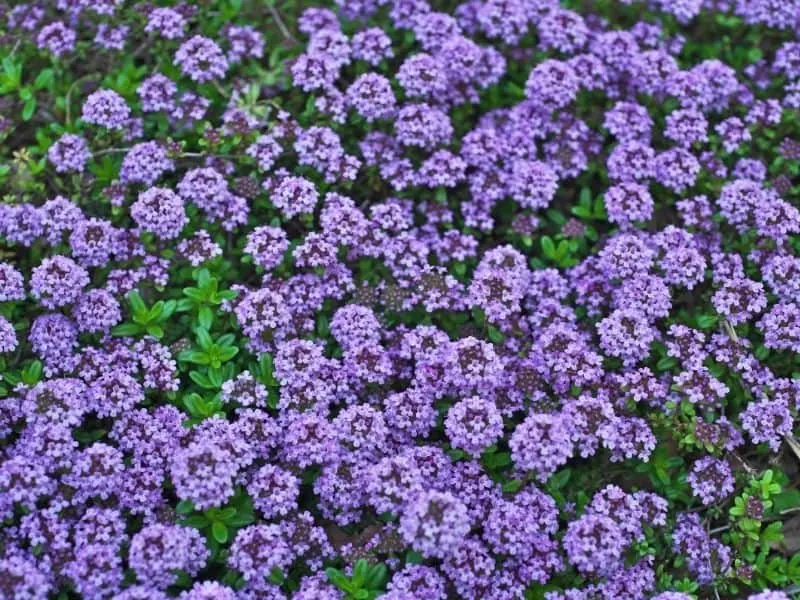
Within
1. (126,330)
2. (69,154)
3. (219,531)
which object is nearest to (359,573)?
(219,531)

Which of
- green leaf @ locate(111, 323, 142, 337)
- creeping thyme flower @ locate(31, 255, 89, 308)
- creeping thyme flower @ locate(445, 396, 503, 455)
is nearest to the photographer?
creeping thyme flower @ locate(445, 396, 503, 455)

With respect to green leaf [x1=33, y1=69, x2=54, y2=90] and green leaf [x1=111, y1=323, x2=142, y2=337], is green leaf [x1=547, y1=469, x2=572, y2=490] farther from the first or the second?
green leaf [x1=33, y1=69, x2=54, y2=90]

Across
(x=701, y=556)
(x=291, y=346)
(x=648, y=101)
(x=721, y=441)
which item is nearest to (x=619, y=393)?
(x=721, y=441)

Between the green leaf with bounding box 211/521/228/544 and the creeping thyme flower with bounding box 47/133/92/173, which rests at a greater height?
the creeping thyme flower with bounding box 47/133/92/173

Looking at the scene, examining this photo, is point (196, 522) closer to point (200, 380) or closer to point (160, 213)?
point (200, 380)

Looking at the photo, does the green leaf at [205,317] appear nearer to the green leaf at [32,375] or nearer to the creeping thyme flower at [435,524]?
the green leaf at [32,375]

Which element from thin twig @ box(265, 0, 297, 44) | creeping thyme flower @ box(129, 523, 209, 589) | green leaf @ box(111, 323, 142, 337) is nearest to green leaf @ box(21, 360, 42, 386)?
green leaf @ box(111, 323, 142, 337)
